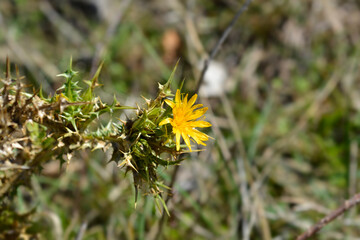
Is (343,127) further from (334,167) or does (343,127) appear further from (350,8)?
(350,8)

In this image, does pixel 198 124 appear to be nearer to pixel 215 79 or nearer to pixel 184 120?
pixel 184 120

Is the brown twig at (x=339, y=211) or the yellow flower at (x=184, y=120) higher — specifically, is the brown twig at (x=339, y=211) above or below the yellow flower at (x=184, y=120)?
below

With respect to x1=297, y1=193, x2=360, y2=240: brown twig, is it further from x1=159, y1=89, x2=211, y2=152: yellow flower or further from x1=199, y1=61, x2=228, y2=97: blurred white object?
x1=199, y1=61, x2=228, y2=97: blurred white object

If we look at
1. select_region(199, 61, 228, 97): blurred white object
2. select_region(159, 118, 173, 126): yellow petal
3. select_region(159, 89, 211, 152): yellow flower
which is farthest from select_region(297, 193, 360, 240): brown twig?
select_region(199, 61, 228, 97): blurred white object

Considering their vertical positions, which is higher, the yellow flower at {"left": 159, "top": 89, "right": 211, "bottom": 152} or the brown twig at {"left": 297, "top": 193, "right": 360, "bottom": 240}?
the yellow flower at {"left": 159, "top": 89, "right": 211, "bottom": 152}

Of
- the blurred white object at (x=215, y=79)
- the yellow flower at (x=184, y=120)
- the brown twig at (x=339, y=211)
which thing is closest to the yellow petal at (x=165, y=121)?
the yellow flower at (x=184, y=120)

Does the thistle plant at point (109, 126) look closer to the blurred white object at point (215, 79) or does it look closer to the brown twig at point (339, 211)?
the brown twig at point (339, 211)

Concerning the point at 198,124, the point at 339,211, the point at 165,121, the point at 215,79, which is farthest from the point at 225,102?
the point at 165,121
